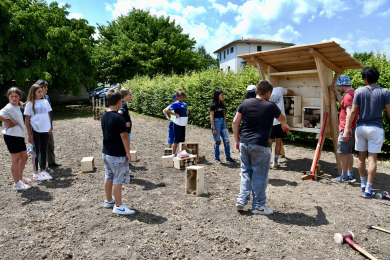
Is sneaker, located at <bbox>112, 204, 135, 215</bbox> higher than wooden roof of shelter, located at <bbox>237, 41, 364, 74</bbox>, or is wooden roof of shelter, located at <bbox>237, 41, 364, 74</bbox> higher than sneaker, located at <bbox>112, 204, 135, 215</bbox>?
wooden roof of shelter, located at <bbox>237, 41, 364, 74</bbox>

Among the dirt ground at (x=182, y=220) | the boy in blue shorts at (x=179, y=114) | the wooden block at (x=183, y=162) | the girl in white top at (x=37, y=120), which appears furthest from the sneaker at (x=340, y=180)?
the girl in white top at (x=37, y=120)

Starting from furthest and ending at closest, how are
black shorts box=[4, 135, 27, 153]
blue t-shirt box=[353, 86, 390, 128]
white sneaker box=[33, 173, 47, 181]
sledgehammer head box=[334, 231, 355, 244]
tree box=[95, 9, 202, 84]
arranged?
tree box=[95, 9, 202, 84] < white sneaker box=[33, 173, 47, 181] < black shorts box=[4, 135, 27, 153] < blue t-shirt box=[353, 86, 390, 128] < sledgehammer head box=[334, 231, 355, 244]

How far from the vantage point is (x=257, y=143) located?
12.9 ft

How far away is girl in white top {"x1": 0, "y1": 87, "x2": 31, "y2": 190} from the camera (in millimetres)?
4953

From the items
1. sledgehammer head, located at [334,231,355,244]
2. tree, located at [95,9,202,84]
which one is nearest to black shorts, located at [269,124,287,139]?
sledgehammer head, located at [334,231,355,244]

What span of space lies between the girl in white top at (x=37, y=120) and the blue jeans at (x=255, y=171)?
4257 mm

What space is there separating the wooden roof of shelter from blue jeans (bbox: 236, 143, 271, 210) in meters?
2.76

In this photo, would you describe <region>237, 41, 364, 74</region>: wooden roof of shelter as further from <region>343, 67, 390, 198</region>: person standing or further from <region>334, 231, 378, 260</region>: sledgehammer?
<region>334, 231, 378, 260</region>: sledgehammer

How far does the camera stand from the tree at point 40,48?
1678cm

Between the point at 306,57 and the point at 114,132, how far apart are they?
15.3ft

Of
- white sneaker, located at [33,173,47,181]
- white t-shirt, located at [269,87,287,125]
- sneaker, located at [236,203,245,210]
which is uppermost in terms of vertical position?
white t-shirt, located at [269,87,287,125]

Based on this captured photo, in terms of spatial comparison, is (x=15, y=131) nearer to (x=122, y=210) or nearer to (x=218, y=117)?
(x=122, y=210)

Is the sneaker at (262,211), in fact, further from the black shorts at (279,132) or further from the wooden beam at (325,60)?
the wooden beam at (325,60)

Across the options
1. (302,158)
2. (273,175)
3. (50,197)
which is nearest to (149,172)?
(50,197)
